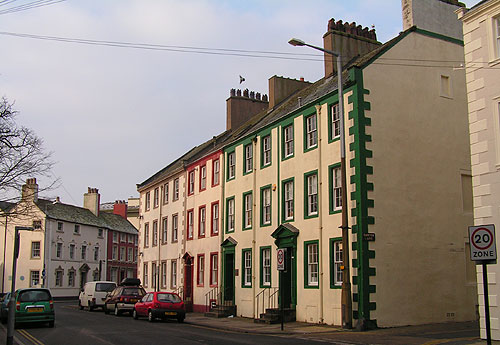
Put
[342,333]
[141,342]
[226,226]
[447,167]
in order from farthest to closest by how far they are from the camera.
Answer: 1. [226,226]
2. [447,167]
3. [342,333]
4. [141,342]

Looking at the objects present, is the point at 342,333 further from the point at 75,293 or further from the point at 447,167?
the point at 75,293

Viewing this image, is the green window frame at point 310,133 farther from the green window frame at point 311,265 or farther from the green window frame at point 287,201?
the green window frame at point 311,265

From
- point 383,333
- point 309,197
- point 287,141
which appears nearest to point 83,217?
point 287,141

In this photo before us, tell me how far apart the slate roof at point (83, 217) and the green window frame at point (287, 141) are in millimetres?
40748

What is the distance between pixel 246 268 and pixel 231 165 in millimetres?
6099

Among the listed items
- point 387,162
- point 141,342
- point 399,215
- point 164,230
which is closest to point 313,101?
point 387,162

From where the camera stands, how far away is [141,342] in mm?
16703

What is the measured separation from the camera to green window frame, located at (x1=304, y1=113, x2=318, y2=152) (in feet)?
80.6

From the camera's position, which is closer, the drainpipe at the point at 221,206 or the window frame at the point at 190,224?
the drainpipe at the point at 221,206

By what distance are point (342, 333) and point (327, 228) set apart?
16.2 feet

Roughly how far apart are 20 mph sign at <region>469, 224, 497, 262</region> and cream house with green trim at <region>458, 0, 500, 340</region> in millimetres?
6372

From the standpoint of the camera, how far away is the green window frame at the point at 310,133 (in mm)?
24562

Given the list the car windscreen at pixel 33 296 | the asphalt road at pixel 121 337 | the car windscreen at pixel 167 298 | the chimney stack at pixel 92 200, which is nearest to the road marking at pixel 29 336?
the asphalt road at pixel 121 337

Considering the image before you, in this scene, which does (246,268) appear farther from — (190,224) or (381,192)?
(381,192)
